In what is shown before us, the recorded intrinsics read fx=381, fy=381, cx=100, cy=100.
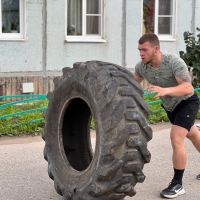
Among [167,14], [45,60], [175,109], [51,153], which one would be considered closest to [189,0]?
[167,14]

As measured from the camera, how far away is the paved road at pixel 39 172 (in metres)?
4.17

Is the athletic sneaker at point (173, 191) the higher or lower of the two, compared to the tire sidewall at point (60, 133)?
lower

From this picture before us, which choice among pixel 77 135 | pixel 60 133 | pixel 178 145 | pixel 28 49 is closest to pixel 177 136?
pixel 178 145

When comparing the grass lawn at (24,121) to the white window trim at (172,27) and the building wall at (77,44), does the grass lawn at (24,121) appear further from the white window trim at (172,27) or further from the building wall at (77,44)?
the white window trim at (172,27)

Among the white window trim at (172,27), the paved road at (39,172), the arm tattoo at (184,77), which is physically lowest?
the paved road at (39,172)

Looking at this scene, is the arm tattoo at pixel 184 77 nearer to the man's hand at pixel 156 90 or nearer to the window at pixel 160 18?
the man's hand at pixel 156 90

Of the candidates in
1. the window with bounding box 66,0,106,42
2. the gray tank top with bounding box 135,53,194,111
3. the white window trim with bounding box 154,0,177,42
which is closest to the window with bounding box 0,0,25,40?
the window with bounding box 66,0,106,42

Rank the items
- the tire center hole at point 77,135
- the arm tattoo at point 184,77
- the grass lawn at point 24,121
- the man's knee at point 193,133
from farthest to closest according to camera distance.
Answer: the grass lawn at point 24,121
the man's knee at point 193,133
the tire center hole at point 77,135
the arm tattoo at point 184,77

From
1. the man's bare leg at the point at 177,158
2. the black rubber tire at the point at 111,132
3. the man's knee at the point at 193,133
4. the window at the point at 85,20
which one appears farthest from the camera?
the window at the point at 85,20

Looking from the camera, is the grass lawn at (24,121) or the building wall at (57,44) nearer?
the grass lawn at (24,121)

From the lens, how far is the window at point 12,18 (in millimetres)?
9898

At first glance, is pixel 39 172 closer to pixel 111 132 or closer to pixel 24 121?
pixel 111 132

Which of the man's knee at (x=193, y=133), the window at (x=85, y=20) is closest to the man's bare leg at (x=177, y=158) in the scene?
the man's knee at (x=193, y=133)

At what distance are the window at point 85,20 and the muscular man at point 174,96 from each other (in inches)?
249
